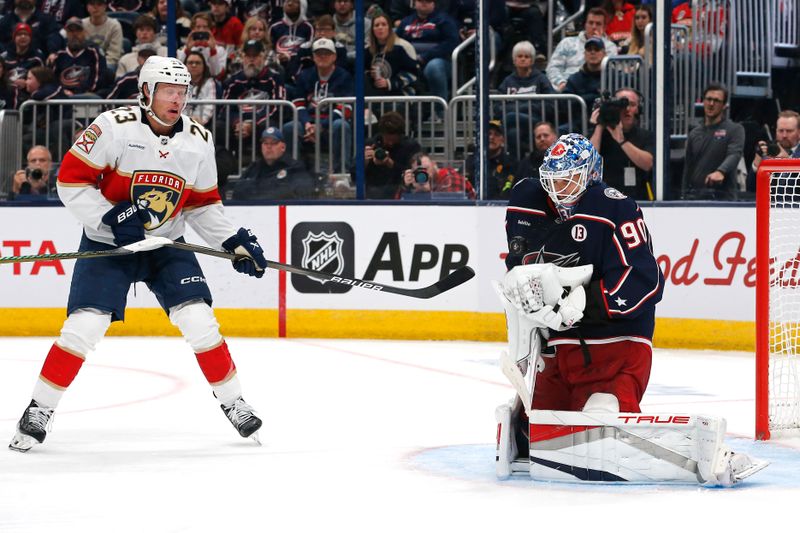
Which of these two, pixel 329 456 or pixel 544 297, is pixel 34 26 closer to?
pixel 329 456

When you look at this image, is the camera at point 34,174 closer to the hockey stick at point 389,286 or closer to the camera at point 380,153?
the camera at point 380,153

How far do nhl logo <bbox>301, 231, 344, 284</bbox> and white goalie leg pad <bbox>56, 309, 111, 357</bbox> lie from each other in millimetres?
3491

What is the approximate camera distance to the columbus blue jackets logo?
15.0 ft

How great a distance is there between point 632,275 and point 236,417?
1520mm

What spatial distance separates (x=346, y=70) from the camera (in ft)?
31.7

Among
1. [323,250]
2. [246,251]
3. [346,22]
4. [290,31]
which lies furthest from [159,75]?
[290,31]

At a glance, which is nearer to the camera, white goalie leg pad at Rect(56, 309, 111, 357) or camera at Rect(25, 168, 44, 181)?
white goalie leg pad at Rect(56, 309, 111, 357)

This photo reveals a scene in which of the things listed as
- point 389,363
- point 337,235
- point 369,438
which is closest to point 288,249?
point 337,235

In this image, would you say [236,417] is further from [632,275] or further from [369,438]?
[632,275]

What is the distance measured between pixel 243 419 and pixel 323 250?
135 inches

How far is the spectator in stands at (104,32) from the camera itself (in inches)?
411

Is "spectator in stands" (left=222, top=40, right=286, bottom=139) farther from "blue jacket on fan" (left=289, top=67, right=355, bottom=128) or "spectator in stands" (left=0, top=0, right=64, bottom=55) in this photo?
"spectator in stands" (left=0, top=0, right=64, bottom=55)

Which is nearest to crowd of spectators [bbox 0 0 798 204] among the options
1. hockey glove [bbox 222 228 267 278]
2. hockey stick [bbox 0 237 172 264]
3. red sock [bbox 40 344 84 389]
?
hockey glove [bbox 222 228 267 278]

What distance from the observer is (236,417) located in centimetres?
465
